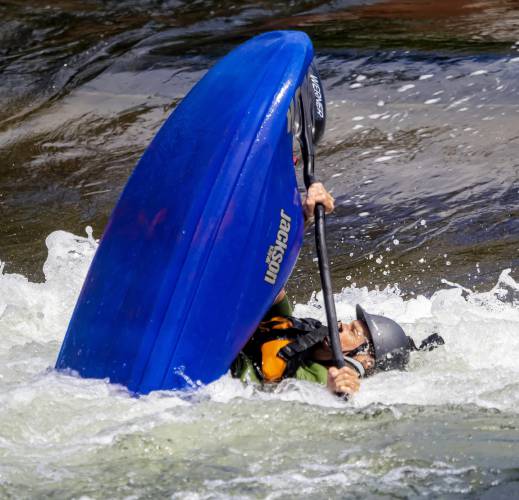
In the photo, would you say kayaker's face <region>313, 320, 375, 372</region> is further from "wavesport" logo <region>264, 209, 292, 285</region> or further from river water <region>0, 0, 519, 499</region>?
"wavesport" logo <region>264, 209, 292, 285</region>

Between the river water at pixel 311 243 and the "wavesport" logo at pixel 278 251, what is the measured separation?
421 millimetres

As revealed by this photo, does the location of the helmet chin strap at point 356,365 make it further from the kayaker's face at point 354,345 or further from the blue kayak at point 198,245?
the blue kayak at point 198,245

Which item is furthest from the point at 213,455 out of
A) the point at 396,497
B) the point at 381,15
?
the point at 381,15

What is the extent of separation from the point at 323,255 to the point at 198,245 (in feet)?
1.61

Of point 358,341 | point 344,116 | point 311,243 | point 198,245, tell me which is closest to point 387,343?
point 358,341

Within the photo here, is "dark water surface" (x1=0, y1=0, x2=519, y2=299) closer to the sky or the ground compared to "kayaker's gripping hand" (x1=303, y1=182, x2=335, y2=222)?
closer to the ground

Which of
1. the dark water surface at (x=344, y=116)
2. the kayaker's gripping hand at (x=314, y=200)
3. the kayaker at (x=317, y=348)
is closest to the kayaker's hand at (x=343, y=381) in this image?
the kayaker at (x=317, y=348)

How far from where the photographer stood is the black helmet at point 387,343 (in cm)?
435

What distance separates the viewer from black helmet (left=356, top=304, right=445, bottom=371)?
171 inches

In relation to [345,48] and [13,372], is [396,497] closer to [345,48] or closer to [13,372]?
[13,372]

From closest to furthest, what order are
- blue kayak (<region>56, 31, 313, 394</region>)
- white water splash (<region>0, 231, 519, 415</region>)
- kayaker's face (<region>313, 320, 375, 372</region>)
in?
blue kayak (<region>56, 31, 313, 394</region>), white water splash (<region>0, 231, 519, 415</region>), kayaker's face (<region>313, 320, 375, 372</region>)

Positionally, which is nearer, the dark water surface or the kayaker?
the kayaker

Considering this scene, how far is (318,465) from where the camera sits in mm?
3482

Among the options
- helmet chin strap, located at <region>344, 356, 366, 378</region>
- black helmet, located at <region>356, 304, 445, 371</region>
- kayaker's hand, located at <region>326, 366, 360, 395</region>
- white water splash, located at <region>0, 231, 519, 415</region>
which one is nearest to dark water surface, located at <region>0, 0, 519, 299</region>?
white water splash, located at <region>0, 231, 519, 415</region>
